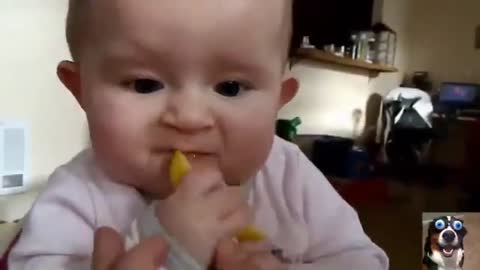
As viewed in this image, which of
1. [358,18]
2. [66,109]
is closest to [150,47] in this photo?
[66,109]

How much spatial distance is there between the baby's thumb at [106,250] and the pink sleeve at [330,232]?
13cm

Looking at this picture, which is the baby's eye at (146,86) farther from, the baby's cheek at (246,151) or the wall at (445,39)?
the wall at (445,39)

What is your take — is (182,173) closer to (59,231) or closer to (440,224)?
(59,231)

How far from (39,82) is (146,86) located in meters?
1.01

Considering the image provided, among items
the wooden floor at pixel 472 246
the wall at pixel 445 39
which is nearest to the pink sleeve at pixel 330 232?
the wooden floor at pixel 472 246

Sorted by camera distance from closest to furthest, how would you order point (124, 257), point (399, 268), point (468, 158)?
1. point (124, 257)
2. point (399, 268)
3. point (468, 158)

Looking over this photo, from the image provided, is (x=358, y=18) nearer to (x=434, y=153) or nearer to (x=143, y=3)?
(x=434, y=153)

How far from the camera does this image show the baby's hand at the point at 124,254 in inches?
13.4

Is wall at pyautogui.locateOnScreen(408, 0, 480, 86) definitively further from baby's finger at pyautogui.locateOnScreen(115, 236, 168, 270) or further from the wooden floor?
baby's finger at pyautogui.locateOnScreen(115, 236, 168, 270)

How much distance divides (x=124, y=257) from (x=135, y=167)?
0.05 m

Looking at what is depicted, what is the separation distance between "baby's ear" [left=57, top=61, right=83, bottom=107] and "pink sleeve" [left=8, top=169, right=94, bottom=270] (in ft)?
0.17

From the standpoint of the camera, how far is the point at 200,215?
35cm

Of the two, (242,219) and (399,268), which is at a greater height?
(242,219)

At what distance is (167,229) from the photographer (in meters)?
0.35
